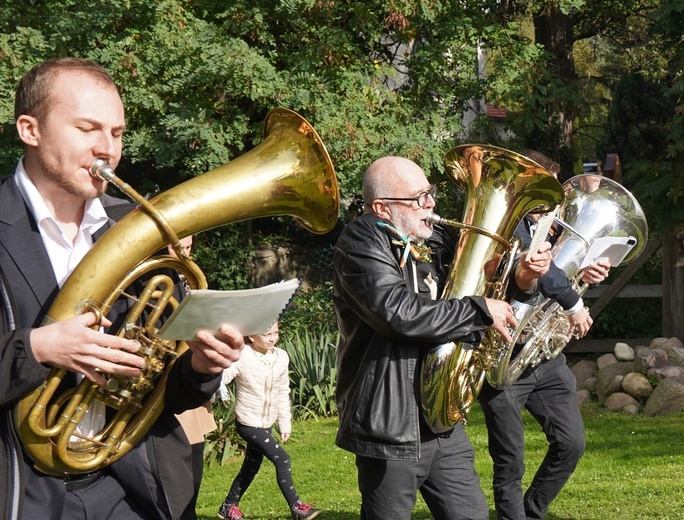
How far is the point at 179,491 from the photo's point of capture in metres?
2.39

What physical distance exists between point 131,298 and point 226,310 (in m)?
0.26

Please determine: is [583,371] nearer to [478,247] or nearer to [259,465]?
[259,465]

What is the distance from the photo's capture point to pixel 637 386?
29.2 feet

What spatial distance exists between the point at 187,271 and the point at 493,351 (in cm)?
208

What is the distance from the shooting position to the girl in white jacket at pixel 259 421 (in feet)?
19.6

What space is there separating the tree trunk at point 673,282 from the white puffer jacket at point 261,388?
5.48m

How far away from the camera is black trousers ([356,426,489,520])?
3.51 m

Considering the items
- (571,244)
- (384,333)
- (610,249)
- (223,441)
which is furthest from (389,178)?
(223,441)

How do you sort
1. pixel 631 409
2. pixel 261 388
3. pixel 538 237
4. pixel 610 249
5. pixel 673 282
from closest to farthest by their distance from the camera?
pixel 538 237 < pixel 610 249 < pixel 261 388 < pixel 631 409 < pixel 673 282

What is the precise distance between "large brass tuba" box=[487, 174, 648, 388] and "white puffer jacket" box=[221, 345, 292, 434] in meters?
1.93

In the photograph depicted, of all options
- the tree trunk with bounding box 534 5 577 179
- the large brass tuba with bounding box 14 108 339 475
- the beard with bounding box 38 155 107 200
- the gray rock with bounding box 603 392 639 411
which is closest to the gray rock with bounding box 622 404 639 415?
the gray rock with bounding box 603 392 639 411

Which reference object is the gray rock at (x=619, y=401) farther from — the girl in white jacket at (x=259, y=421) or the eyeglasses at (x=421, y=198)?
the eyeglasses at (x=421, y=198)

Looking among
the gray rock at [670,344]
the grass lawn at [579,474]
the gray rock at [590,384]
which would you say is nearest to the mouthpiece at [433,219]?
the grass lawn at [579,474]

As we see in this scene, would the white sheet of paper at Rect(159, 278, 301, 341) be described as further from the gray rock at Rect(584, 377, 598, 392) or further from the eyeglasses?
the gray rock at Rect(584, 377, 598, 392)
